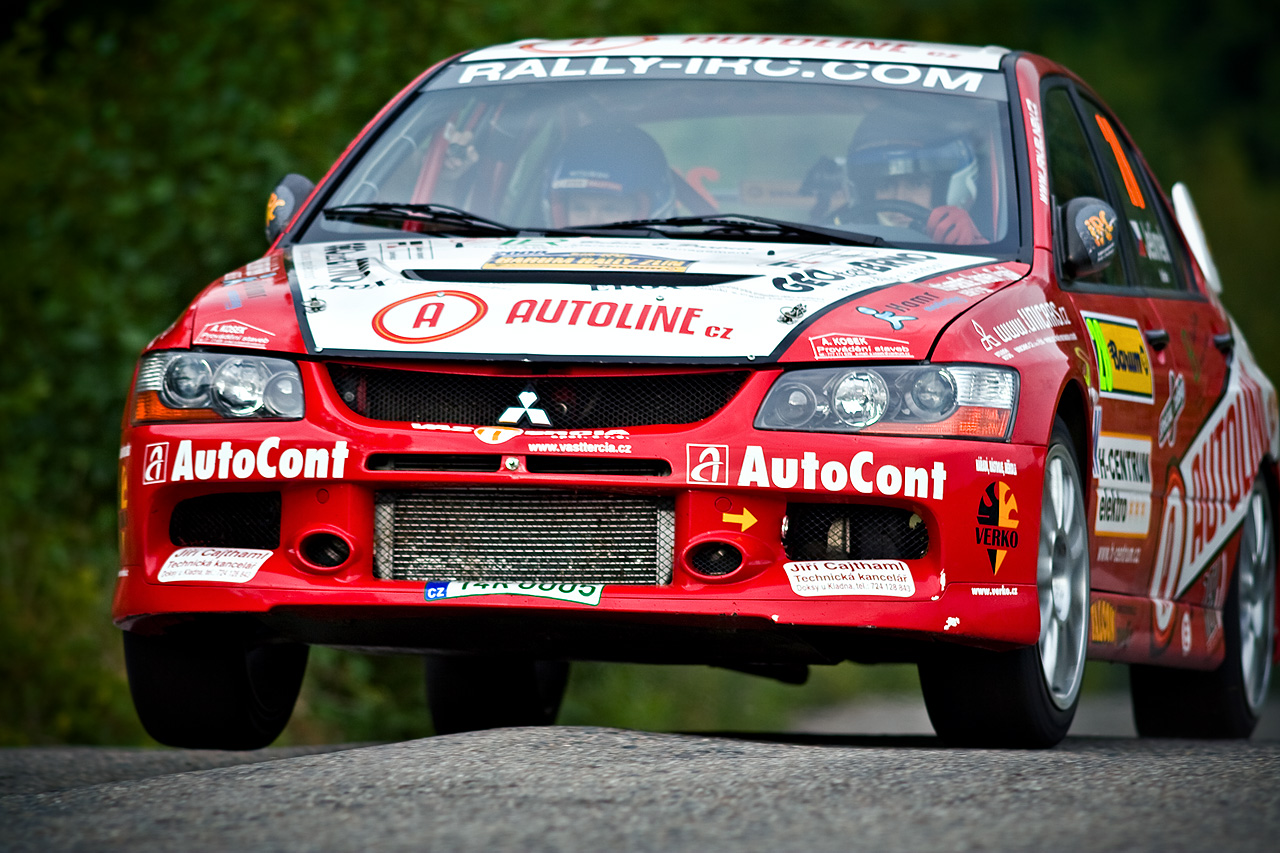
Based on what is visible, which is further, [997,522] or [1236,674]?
[1236,674]

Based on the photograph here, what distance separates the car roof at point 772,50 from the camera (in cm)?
679

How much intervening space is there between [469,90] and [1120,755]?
2.84 meters

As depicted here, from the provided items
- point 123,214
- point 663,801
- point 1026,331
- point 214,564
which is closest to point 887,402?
point 1026,331

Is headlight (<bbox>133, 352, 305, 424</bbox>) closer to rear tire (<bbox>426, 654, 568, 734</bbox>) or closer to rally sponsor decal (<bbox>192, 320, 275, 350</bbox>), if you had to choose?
rally sponsor decal (<bbox>192, 320, 275, 350</bbox>)

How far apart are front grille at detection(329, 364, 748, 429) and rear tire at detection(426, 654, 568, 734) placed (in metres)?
2.40

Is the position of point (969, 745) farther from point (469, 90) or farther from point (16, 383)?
point (16, 383)

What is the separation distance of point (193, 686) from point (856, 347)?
1.88 meters

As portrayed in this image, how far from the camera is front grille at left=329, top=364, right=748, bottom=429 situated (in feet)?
16.8

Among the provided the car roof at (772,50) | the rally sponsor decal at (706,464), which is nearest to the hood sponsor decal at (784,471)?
the rally sponsor decal at (706,464)

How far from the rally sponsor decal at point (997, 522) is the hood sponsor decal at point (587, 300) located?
0.37 metres

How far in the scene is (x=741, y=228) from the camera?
6027 millimetres

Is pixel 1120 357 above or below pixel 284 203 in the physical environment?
below

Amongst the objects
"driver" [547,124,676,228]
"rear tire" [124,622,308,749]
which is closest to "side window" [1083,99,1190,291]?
"driver" [547,124,676,228]

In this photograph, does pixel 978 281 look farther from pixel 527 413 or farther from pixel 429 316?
pixel 429 316
